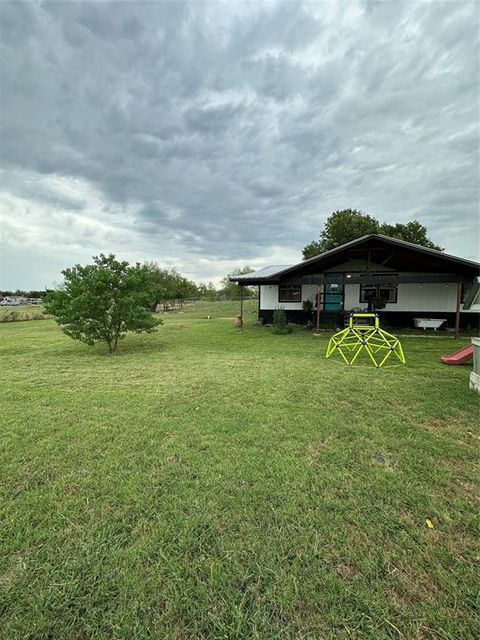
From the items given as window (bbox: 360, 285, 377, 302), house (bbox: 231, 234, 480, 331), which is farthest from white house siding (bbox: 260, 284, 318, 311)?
window (bbox: 360, 285, 377, 302)

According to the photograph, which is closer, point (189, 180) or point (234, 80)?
point (234, 80)

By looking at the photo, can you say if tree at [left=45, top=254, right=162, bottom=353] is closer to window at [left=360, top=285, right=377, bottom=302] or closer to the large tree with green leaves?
window at [left=360, top=285, right=377, bottom=302]

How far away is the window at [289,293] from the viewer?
13602 mm

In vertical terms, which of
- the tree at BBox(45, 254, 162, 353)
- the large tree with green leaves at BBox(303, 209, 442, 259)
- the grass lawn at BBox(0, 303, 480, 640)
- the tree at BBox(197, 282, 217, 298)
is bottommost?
the grass lawn at BBox(0, 303, 480, 640)

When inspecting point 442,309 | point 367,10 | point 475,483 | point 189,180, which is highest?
point 367,10

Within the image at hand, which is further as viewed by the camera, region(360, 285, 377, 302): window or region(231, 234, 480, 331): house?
region(360, 285, 377, 302): window

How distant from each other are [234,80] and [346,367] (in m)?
10.1

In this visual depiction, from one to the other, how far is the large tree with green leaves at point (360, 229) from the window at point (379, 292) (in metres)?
14.2

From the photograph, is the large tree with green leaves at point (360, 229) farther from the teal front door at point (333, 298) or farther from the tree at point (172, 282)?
the tree at point (172, 282)

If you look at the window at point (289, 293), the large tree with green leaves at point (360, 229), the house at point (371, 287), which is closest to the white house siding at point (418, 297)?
the house at point (371, 287)

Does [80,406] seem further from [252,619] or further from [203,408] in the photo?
[252,619]

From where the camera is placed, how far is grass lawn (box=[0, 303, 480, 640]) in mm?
1294

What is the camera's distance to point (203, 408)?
3.78m

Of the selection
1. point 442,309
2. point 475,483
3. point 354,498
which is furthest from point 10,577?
point 442,309
